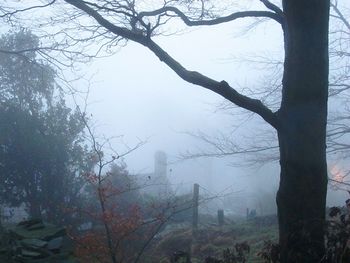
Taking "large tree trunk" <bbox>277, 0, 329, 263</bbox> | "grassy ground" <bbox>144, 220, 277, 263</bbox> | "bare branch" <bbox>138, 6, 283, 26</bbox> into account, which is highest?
"bare branch" <bbox>138, 6, 283, 26</bbox>

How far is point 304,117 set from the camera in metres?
4.38

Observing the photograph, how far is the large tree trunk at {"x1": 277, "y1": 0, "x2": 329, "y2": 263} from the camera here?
4230 mm

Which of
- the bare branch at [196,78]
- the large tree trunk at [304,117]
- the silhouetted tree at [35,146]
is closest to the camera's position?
the large tree trunk at [304,117]

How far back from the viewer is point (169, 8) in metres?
5.55

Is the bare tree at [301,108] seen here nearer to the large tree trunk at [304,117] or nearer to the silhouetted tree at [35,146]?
the large tree trunk at [304,117]

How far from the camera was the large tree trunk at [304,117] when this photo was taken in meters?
4.23

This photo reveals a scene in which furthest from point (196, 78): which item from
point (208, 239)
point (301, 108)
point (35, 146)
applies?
point (35, 146)

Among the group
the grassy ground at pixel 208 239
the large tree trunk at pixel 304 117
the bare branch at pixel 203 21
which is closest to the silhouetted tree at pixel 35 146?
the grassy ground at pixel 208 239

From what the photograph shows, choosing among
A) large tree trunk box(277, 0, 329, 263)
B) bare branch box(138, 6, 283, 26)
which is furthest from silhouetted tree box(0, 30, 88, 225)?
large tree trunk box(277, 0, 329, 263)

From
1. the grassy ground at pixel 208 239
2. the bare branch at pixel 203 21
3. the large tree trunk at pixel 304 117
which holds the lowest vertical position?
the grassy ground at pixel 208 239

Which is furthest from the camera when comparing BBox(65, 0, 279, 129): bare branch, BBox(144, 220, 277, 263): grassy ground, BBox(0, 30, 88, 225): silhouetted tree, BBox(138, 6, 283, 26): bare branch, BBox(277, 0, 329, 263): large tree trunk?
BBox(0, 30, 88, 225): silhouetted tree

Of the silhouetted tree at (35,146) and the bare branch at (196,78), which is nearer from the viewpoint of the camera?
the bare branch at (196,78)

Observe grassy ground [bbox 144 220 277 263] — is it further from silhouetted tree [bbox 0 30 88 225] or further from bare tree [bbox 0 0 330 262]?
bare tree [bbox 0 0 330 262]

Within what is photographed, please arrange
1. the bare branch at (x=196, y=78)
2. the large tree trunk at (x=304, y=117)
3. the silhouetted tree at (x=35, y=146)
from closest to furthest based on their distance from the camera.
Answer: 1. the large tree trunk at (x=304, y=117)
2. the bare branch at (x=196, y=78)
3. the silhouetted tree at (x=35, y=146)
